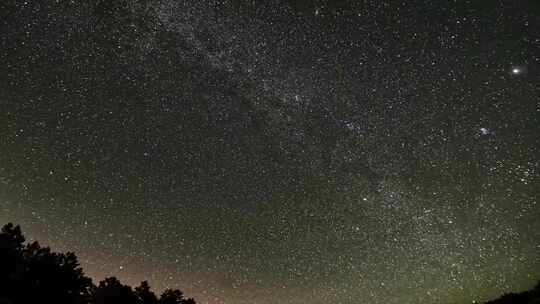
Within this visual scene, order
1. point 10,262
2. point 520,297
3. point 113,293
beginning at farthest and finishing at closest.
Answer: point 113,293, point 520,297, point 10,262

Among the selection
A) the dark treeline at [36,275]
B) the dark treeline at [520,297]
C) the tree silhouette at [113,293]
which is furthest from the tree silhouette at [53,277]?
the dark treeline at [520,297]

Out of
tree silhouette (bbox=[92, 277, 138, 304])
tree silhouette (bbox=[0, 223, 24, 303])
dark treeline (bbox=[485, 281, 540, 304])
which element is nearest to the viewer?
tree silhouette (bbox=[0, 223, 24, 303])

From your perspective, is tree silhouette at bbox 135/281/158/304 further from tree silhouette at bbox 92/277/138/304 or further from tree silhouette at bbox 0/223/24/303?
tree silhouette at bbox 0/223/24/303

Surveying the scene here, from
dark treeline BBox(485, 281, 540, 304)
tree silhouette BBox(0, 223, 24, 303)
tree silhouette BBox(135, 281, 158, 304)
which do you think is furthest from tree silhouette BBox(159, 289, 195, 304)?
dark treeline BBox(485, 281, 540, 304)

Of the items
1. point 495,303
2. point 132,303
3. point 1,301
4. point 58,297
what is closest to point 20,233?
point 58,297

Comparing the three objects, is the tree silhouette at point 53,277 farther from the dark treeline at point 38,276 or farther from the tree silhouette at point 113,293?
the tree silhouette at point 113,293

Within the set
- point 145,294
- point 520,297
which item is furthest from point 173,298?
point 520,297

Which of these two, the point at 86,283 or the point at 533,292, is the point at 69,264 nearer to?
the point at 86,283

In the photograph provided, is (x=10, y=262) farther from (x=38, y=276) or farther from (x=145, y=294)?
(x=145, y=294)

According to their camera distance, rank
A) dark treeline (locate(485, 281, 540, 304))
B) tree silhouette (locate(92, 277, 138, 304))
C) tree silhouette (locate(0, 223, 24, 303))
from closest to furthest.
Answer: tree silhouette (locate(0, 223, 24, 303)), dark treeline (locate(485, 281, 540, 304)), tree silhouette (locate(92, 277, 138, 304))

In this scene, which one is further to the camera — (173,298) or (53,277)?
(173,298)

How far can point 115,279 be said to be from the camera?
74.7 ft

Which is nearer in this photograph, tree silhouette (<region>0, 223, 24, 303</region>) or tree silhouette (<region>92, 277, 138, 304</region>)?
tree silhouette (<region>0, 223, 24, 303</region>)

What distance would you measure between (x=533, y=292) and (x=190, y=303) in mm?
19110
